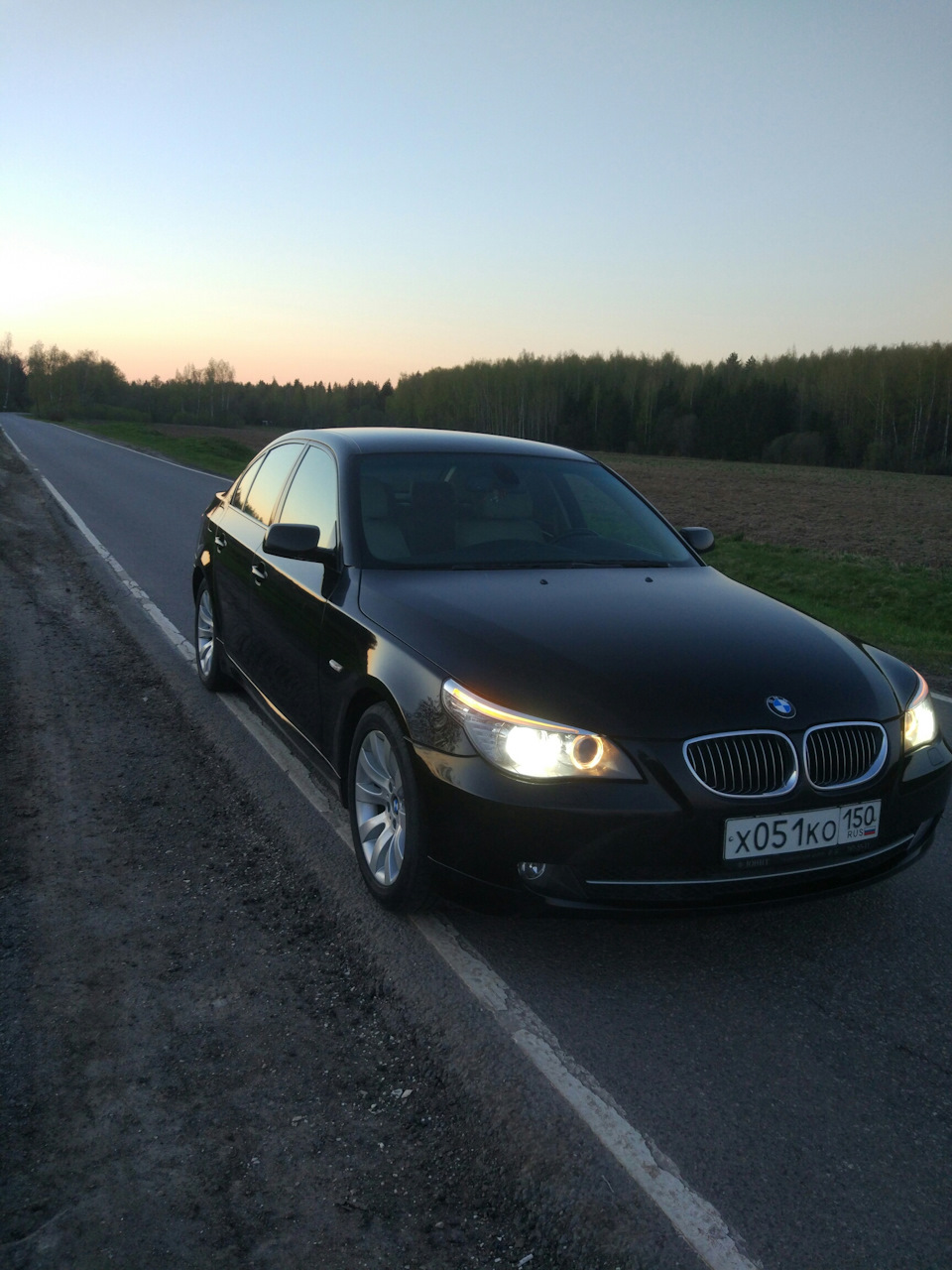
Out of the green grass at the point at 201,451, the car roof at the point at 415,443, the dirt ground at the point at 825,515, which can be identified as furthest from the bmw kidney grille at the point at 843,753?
the green grass at the point at 201,451

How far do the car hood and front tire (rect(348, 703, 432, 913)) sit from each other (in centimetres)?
34

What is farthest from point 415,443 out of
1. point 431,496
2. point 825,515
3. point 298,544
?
point 825,515

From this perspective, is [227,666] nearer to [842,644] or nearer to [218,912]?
[218,912]

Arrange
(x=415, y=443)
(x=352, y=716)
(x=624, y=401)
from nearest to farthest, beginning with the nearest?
(x=352, y=716) → (x=415, y=443) → (x=624, y=401)

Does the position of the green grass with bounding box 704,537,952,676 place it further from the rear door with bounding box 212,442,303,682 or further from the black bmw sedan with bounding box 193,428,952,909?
the black bmw sedan with bounding box 193,428,952,909

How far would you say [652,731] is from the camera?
311 centimetres

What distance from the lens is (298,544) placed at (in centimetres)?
433

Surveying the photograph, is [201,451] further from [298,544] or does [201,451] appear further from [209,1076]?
[209,1076]

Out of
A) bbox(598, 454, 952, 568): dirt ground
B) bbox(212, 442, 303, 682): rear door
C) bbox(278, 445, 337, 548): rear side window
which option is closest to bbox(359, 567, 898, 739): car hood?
bbox(278, 445, 337, 548): rear side window

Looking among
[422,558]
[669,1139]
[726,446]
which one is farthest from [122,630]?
[726,446]

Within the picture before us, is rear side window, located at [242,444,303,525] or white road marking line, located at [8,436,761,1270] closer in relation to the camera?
white road marking line, located at [8,436,761,1270]

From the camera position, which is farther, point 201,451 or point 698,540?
point 201,451

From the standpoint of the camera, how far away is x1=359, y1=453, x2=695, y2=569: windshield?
4.51m

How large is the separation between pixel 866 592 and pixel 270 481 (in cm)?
903
